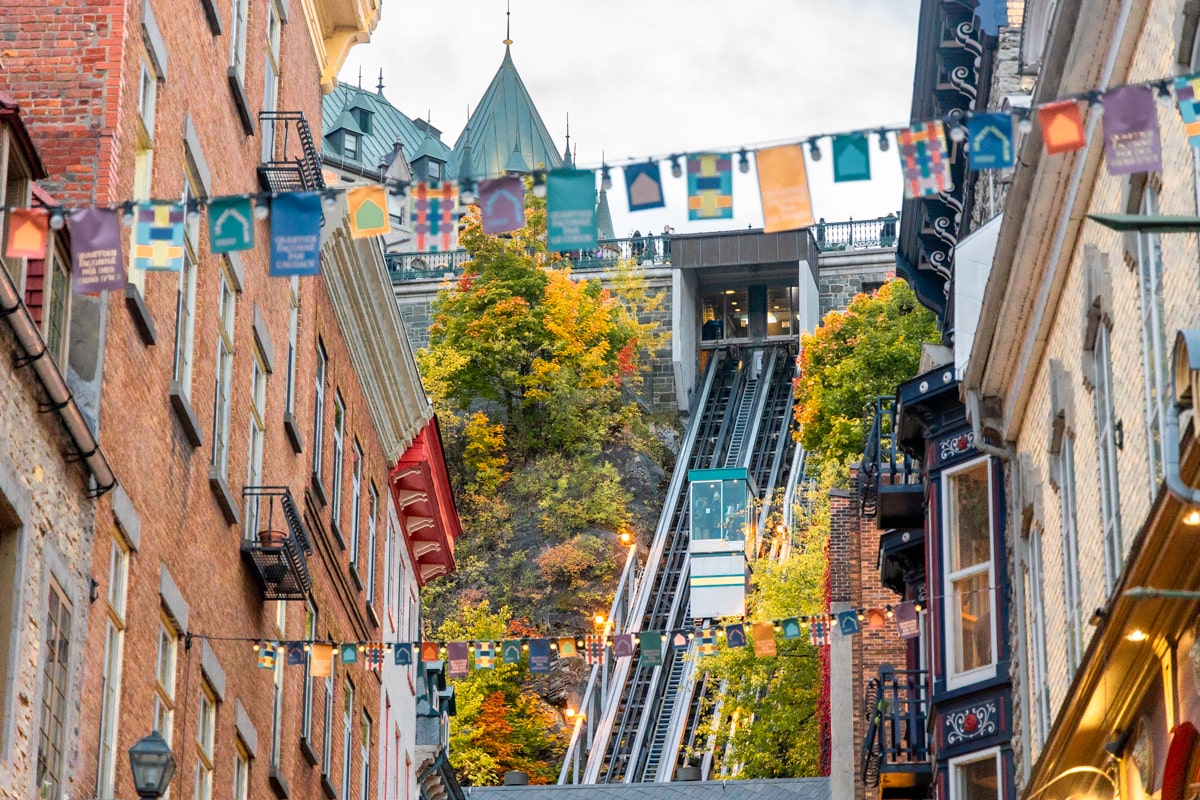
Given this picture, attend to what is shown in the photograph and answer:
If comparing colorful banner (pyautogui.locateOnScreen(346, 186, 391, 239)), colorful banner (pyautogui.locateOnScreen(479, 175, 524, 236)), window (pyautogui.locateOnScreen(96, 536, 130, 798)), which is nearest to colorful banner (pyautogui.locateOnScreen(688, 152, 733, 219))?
colorful banner (pyautogui.locateOnScreen(479, 175, 524, 236))

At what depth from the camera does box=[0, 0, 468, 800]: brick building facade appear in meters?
17.8

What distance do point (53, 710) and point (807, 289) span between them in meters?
77.2

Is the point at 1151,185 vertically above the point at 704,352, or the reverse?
the point at 704,352

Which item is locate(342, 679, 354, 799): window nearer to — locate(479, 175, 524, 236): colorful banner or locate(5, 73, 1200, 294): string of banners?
locate(5, 73, 1200, 294): string of banners

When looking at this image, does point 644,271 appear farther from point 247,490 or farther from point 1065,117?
point 1065,117

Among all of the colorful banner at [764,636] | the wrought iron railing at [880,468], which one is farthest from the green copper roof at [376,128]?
the colorful banner at [764,636]

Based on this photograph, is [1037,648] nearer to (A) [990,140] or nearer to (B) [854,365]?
(A) [990,140]

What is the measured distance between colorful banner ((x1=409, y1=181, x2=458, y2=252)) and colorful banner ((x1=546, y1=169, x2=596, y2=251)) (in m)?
0.76

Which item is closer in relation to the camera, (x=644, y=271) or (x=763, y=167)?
(x=763, y=167)

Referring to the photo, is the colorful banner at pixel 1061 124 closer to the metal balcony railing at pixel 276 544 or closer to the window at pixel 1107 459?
the window at pixel 1107 459

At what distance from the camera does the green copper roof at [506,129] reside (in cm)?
13412

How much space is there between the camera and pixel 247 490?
24.0 metres

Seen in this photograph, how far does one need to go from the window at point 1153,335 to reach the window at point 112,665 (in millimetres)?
7621

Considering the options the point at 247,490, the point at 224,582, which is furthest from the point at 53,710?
the point at 247,490
